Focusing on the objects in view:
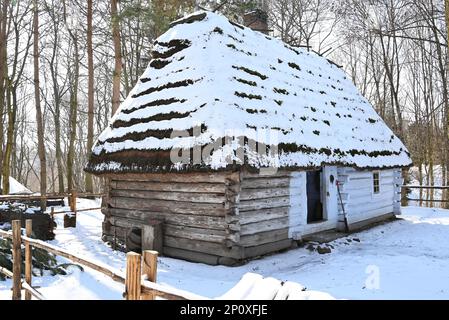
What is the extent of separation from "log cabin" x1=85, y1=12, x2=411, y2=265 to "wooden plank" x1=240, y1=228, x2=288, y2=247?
0.9 inches

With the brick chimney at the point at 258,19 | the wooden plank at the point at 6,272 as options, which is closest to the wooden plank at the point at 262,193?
the wooden plank at the point at 6,272

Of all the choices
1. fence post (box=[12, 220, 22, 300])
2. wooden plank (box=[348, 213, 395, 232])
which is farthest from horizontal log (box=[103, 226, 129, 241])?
wooden plank (box=[348, 213, 395, 232])

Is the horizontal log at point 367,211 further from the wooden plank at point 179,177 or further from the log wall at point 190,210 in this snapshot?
the wooden plank at point 179,177

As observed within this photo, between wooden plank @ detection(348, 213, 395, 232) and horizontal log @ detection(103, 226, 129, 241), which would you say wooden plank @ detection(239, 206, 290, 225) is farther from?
wooden plank @ detection(348, 213, 395, 232)

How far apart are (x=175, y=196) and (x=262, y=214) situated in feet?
6.41

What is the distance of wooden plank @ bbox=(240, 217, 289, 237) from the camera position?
8047 millimetres

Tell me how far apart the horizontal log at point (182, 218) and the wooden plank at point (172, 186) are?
554 mm

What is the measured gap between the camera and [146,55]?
2239 centimetres

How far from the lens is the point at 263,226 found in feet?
27.8

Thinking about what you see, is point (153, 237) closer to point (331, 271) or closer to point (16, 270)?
point (16, 270)
